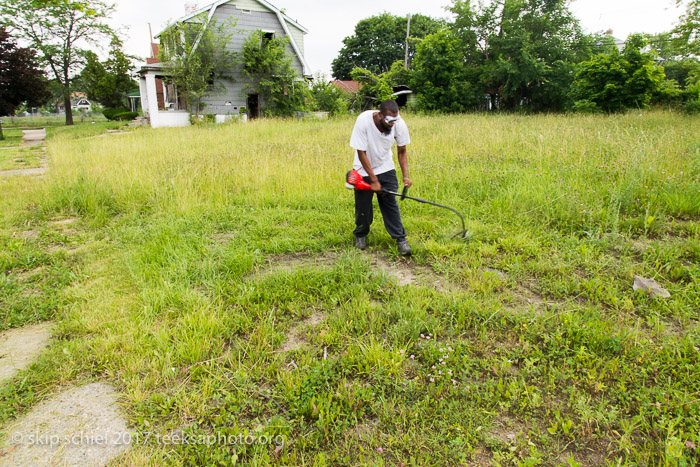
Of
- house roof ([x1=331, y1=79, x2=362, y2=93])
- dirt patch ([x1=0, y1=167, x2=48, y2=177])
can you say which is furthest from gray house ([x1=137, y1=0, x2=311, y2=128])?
dirt patch ([x1=0, y1=167, x2=48, y2=177])

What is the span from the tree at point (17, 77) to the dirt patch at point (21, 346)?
24.0 meters

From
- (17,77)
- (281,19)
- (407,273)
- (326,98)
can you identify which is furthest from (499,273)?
(17,77)

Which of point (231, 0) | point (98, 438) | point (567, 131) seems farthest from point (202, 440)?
point (231, 0)

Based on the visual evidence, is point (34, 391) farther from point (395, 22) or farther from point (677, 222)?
point (395, 22)

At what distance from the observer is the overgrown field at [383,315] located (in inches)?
82.9

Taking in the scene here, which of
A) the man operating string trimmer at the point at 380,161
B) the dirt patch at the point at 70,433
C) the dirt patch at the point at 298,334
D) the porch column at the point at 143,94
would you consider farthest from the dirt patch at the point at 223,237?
the porch column at the point at 143,94

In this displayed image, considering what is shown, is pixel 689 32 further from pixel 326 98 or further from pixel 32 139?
pixel 32 139

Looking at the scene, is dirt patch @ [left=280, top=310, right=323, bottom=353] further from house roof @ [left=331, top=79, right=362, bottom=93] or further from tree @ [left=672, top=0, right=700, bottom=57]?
house roof @ [left=331, top=79, right=362, bottom=93]

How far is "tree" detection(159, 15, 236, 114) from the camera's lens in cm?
1925

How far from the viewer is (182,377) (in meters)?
2.51

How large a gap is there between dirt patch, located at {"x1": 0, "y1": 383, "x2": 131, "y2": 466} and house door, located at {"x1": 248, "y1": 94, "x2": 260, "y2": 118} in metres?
23.2

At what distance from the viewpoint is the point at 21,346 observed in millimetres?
2852

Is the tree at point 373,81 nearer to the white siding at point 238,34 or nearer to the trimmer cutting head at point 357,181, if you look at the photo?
the white siding at point 238,34

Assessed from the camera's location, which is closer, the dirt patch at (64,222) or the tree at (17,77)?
the dirt patch at (64,222)
